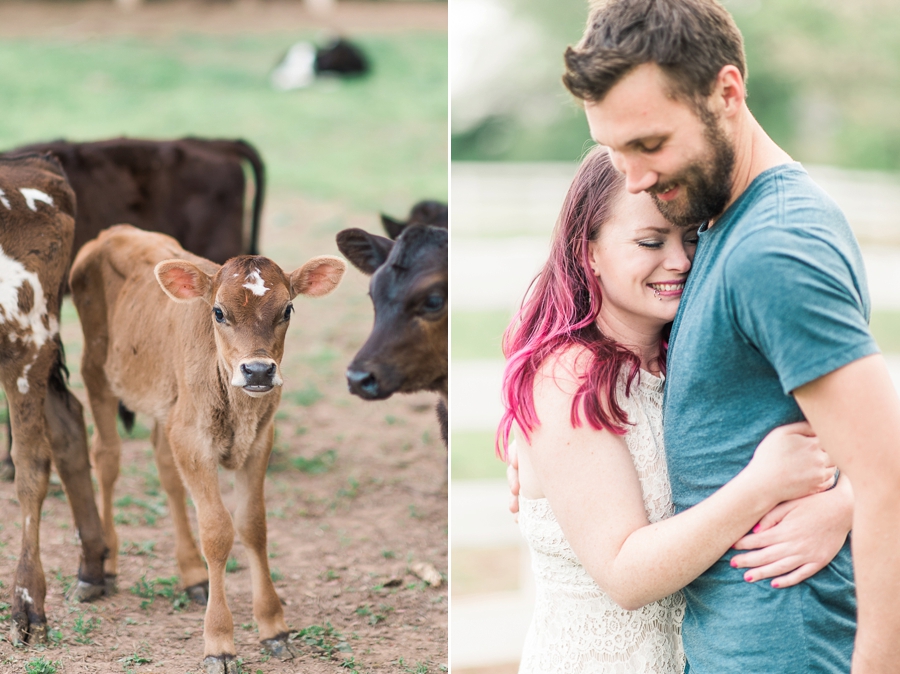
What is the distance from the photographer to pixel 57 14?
34.1 feet

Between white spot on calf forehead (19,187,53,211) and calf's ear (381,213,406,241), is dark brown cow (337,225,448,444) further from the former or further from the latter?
white spot on calf forehead (19,187,53,211)

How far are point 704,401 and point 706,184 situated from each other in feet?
1.54

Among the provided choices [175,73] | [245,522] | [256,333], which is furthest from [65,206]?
[175,73]

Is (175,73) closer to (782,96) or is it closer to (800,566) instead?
(800,566)

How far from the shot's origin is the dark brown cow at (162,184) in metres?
5.32

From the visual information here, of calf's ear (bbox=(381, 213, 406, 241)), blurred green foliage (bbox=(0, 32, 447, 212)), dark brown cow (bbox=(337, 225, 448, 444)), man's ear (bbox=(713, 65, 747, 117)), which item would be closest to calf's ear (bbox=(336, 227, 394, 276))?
dark brown cow (bbox=(337, 225, 448, 444))

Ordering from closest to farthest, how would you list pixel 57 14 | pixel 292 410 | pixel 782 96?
pixel 292 410, pixel 57 14, pixel 782 96

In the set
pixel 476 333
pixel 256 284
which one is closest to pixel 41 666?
pixel 256 284

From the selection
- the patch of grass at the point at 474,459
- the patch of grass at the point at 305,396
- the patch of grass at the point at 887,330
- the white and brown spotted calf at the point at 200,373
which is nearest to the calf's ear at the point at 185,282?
the white and brown spotted calf at the point at 200,373

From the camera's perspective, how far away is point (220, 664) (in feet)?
9.89

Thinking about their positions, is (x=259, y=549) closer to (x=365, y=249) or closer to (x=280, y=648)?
(x=280, y=648)

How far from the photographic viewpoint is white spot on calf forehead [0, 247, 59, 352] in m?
3.16

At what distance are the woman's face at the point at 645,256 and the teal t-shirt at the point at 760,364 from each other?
10 centimetres

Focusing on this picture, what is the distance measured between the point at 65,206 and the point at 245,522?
132 centimetres
